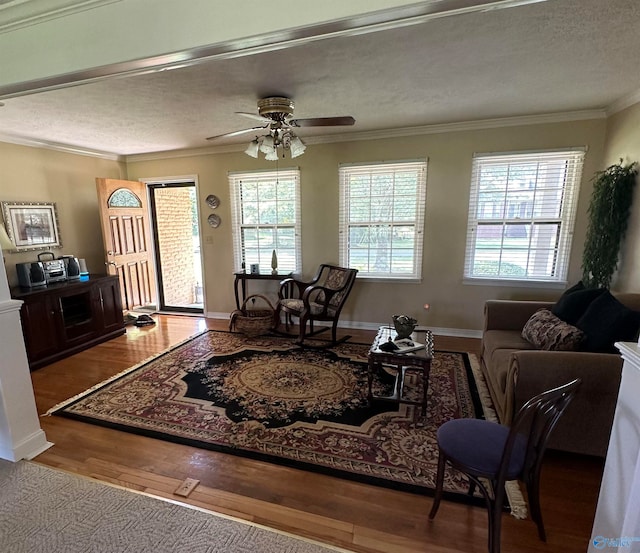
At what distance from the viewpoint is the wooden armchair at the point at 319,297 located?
3848 mm

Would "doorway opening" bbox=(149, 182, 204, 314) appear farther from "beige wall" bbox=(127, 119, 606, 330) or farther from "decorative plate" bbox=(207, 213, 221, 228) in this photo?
"beige wall" bbox=(127, 119, 606, 330)

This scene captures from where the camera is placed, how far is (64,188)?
4367 millimetres

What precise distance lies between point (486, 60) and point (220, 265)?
4060 millimetres

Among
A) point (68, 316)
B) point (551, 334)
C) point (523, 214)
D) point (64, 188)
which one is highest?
point (64, 188)

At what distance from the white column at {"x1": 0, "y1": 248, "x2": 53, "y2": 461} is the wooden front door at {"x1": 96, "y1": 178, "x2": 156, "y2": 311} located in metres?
2.81

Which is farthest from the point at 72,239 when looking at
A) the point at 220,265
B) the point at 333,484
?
the point at 333,484

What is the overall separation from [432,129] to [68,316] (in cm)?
476

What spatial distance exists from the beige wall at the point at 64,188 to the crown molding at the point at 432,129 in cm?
120

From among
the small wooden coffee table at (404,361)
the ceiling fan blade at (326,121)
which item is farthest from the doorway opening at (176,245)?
the small wooden coffee table at (404,361)

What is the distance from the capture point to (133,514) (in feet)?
5.39

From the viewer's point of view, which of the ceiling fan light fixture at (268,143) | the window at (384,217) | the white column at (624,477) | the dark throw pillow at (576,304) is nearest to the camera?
the white column at (624,477)

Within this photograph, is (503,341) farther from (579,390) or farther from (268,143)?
(268,143)

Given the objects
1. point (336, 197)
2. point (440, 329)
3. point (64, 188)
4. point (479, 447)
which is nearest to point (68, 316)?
point (64, 188)

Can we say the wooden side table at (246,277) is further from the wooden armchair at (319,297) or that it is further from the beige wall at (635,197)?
the beige wall at (635,197)
